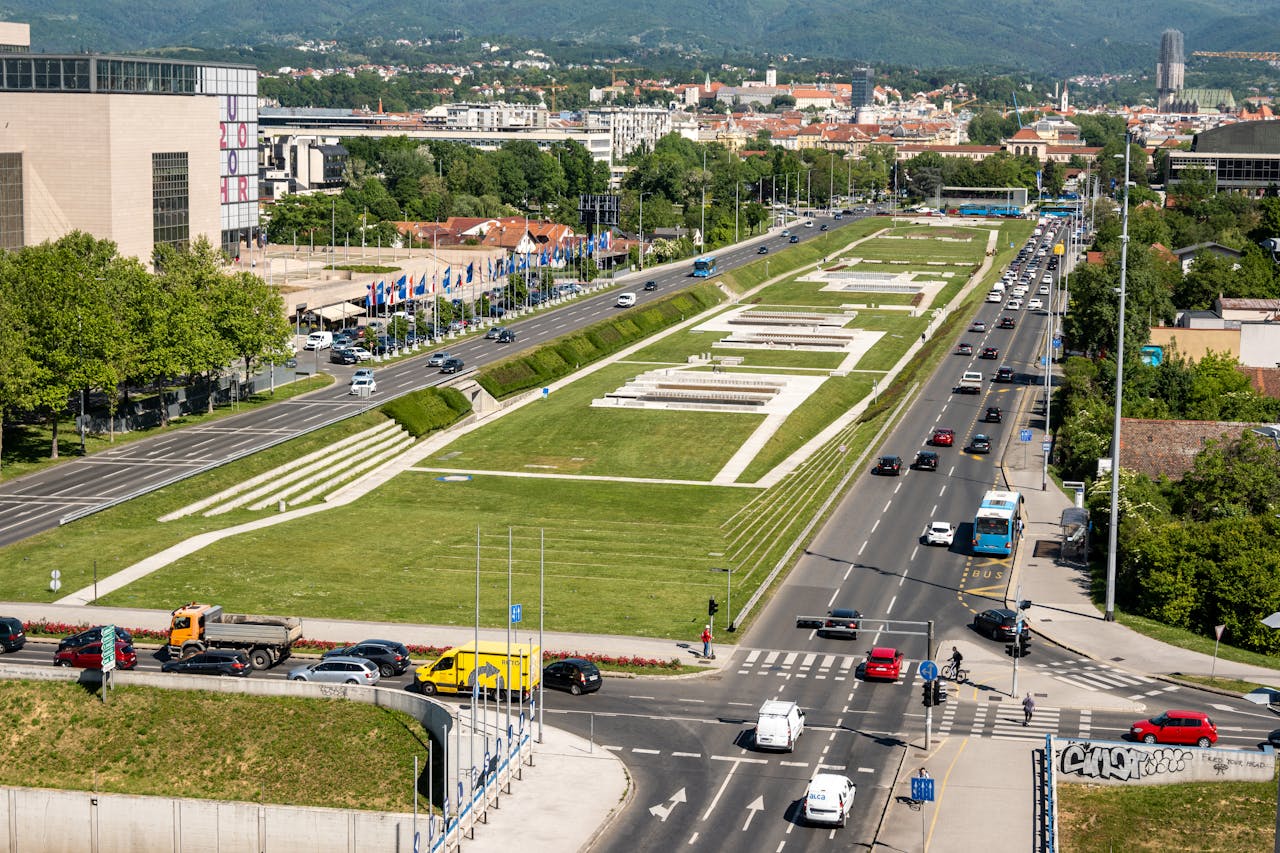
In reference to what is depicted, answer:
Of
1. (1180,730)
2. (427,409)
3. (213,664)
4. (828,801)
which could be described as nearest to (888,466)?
(427,409)

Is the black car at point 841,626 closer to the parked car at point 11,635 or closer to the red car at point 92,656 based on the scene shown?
the red car at point 92,656

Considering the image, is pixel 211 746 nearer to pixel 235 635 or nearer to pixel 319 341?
pixel 235 635

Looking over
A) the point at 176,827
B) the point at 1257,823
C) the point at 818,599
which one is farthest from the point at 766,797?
the point at 818,599

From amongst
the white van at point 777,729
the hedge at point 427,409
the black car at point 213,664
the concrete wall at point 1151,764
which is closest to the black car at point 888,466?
the hedge at point 427,409

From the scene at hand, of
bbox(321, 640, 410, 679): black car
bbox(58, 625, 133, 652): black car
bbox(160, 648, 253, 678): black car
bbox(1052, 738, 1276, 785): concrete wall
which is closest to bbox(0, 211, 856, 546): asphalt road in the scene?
bbox(58, 625, 133, 652): black car

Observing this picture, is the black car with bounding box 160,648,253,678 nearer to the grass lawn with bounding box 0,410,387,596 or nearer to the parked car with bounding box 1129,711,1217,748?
the grass lawn with bounding box 0,410,387,596
